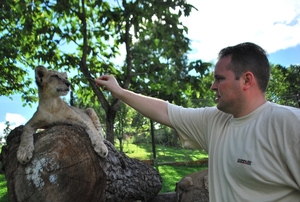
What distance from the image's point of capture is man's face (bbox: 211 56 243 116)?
217cm

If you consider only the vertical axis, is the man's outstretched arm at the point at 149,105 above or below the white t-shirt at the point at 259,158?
above

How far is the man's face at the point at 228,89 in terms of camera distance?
217cm

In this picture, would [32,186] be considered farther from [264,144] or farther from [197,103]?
[197,103]

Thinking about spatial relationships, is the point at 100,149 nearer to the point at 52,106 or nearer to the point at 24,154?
the point at 24,154

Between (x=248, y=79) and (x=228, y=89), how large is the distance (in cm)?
16

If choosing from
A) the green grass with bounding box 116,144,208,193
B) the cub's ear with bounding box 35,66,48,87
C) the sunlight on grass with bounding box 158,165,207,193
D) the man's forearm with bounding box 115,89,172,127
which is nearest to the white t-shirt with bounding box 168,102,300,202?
the man's forearm with bounding box 115,89,172,127

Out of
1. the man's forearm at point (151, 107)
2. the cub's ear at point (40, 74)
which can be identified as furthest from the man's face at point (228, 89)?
the cub's ear at point (40, 74)

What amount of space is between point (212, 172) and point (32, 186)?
2282 mm

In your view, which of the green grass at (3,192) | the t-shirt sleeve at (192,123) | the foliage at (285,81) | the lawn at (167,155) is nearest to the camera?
the t-shirt sleeve at (192,123)

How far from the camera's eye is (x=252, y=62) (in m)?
2.15

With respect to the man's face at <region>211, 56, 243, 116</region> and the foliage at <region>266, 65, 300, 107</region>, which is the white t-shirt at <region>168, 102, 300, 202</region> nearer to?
the man's face at <region>211, 56, 243, 116</region>

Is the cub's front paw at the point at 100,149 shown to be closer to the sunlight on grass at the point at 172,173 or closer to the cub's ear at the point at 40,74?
the cub's ear at the point at 40,74

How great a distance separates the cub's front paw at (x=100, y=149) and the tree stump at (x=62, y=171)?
0.19 ft

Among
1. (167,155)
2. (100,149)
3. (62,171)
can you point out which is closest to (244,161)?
(100,149)
